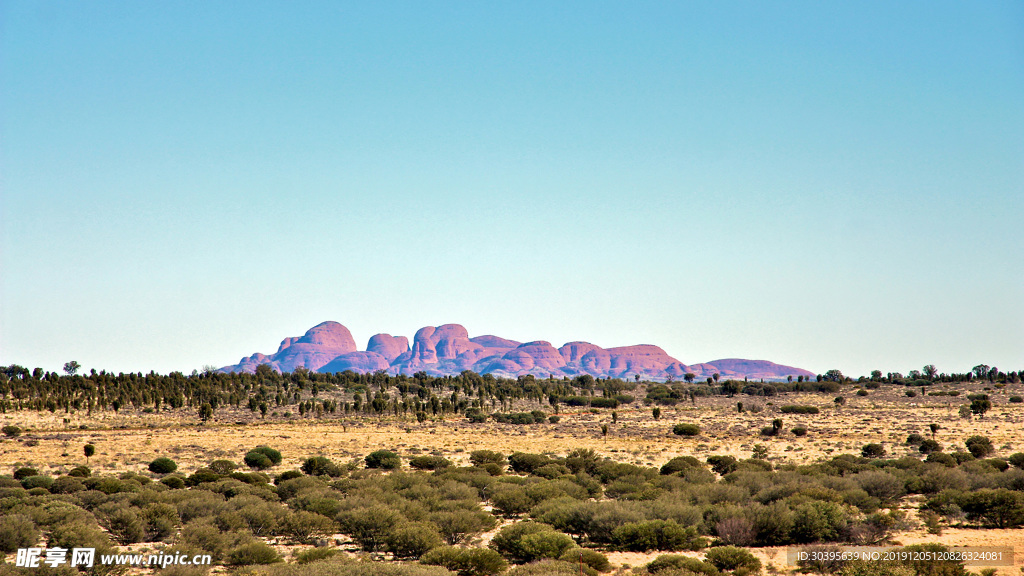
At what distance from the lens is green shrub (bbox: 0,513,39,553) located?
16.9m

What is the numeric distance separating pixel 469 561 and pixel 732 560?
6252 mm

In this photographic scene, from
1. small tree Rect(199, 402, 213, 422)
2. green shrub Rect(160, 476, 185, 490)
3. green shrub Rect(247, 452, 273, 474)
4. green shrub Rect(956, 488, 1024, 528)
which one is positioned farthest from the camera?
small tree Rect(199, 402, 213, 422)

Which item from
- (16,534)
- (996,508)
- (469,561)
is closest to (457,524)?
(469,561)

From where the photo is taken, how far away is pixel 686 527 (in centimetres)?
2009

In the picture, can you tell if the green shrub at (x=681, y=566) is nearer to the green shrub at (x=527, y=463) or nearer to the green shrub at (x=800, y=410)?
the green shrub at (x=527, y=463)

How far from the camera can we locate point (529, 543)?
17.2 meters

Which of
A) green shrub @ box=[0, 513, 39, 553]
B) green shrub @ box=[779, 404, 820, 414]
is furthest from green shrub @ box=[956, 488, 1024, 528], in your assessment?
green shrub @ box=[779, 404, 820, 414]

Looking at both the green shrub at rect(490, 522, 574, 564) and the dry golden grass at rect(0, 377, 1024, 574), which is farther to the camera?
the dry golden grass at rect(0, 377, 1024, 574)

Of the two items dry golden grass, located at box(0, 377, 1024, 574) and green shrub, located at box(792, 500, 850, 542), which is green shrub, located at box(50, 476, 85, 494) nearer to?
dry golden grass, located at box(0, 377, 1024, 574)

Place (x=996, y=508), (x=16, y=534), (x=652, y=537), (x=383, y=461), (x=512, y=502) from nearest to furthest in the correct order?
(x=16, y=534), (x=652, y=537), (x=996, y=508), (x=512, y=502), (x=383, y=461)

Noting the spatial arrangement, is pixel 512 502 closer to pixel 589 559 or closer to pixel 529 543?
pixel 529 543

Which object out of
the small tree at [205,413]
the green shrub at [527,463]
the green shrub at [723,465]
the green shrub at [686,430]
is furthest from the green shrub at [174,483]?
the small tree at [205,413]

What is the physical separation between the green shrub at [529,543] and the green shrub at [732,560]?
349 centimetres

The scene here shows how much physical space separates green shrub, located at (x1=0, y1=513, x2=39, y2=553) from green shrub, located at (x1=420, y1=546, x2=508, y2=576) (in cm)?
1007
